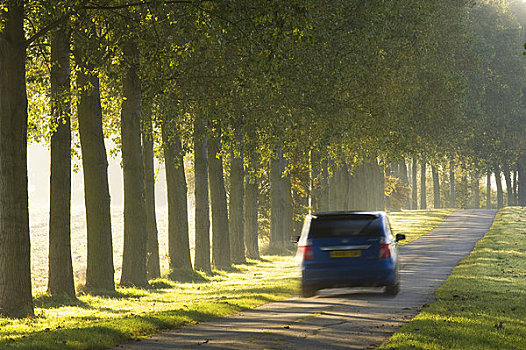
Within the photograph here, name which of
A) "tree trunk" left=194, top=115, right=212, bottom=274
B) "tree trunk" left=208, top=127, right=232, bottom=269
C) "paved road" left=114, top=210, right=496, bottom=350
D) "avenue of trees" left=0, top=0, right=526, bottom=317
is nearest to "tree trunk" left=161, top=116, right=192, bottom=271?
"avenue of trees" left=0, top=0, right=526, bottom=317

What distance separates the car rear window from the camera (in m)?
17.5

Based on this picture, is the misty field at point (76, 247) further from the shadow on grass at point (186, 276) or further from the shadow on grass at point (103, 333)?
the shadow on grass at point (103, 333)

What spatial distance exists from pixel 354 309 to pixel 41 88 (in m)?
15.2

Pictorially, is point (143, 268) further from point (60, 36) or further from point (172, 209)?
point (60, 36)

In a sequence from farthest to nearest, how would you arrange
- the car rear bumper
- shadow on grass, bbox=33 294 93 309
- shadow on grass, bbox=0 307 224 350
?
shadow on grass, bbox=33 294 93 309 < the car rear bumper < shadow on grass, bbox=0 307 224 350

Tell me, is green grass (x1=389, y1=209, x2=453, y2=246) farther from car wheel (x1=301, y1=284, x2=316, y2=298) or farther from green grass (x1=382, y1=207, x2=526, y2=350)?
car wheel (x1=301, y1=284, x2=316, y2=298)

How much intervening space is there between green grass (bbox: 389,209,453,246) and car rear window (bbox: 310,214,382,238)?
89.8ft

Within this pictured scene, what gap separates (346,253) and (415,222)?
44034 mm

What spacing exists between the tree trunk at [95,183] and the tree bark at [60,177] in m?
0.86

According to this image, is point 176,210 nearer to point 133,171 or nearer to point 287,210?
point 133,171

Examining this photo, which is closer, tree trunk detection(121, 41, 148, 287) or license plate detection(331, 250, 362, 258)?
license plate detection(331, 250, 362, 258)

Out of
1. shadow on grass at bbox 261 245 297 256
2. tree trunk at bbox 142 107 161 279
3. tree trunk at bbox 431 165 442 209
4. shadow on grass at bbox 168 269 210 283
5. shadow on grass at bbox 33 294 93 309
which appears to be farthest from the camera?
tree trunk at bbox 431 165 442 209

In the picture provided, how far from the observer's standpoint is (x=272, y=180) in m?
42.3

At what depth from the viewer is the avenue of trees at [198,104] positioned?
1762 cm
